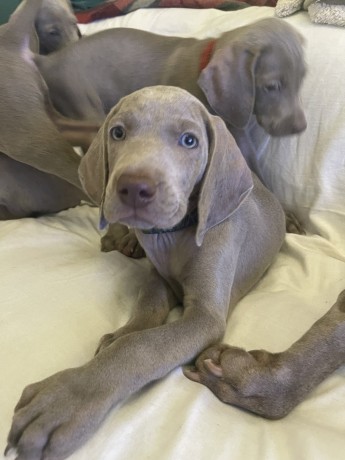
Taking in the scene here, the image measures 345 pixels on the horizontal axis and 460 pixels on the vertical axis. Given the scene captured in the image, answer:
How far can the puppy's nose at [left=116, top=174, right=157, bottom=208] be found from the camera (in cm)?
148

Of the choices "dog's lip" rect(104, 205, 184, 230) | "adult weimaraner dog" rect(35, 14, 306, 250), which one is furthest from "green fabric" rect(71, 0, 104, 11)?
"dog's lip" rect(104, 205, 184, 230)

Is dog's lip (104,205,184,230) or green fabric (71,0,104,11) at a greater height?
dog's lip (104,205,184,230)

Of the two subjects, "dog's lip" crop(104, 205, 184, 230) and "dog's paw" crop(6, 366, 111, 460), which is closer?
"dog's paw" crop(6, 366, 111, 460)

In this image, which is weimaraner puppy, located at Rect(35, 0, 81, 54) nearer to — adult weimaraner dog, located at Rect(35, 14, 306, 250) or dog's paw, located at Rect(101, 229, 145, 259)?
adult weimaraner dog, located at Rect(35, 14, 306, 250)

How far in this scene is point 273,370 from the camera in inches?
59.1

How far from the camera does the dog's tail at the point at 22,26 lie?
2422 millimetres

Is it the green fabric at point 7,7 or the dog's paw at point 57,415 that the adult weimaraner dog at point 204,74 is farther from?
the green fabric at point 7,7

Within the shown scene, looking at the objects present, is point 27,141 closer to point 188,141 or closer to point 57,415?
point 188,141

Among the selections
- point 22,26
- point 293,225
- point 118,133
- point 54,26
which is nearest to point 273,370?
point 118,133

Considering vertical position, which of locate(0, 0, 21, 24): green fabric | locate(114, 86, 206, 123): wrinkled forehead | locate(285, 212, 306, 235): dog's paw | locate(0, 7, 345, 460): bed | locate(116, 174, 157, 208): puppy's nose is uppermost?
locate(114, 86, 206, 123): wrinkled forehead

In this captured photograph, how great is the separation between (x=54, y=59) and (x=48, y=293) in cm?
120

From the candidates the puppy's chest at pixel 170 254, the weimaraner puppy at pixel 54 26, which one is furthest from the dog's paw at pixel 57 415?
the weimaraner puppy at pixel 54 26

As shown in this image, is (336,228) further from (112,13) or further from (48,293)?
(112,13)

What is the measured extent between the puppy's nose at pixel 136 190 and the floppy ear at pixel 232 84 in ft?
3.27
